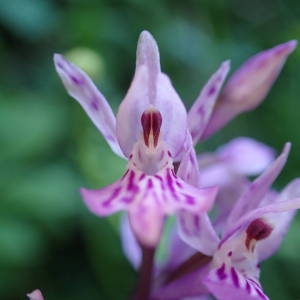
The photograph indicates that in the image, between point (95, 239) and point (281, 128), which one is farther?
point (281, 128)

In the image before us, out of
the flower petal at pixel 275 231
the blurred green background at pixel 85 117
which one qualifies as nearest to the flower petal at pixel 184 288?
the flower petal at pixel 275 231

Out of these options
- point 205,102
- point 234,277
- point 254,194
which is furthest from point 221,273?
point 205,102

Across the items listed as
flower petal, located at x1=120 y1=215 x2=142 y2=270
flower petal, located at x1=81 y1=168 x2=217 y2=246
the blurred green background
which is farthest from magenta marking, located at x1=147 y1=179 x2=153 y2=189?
the blurred green background

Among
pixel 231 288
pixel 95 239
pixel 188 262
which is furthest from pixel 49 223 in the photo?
pixel 231 288

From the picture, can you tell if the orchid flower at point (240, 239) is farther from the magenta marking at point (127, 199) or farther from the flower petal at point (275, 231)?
the magenta marking at point (127, 199)

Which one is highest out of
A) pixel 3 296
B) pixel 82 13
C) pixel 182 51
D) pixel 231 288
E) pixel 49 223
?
pixel 82 13

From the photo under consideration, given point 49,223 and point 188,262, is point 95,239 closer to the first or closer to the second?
point 49,223

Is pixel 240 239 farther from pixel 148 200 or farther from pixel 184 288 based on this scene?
pixel 148 200

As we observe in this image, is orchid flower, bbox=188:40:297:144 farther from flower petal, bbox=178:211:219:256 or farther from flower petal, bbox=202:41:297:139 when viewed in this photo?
flower petal, bbox=178:211:219:256

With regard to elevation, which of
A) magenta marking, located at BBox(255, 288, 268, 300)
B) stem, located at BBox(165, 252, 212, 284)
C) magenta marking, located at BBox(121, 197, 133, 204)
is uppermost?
magenta marking, located at BBox(121, 197, 133, 204)
